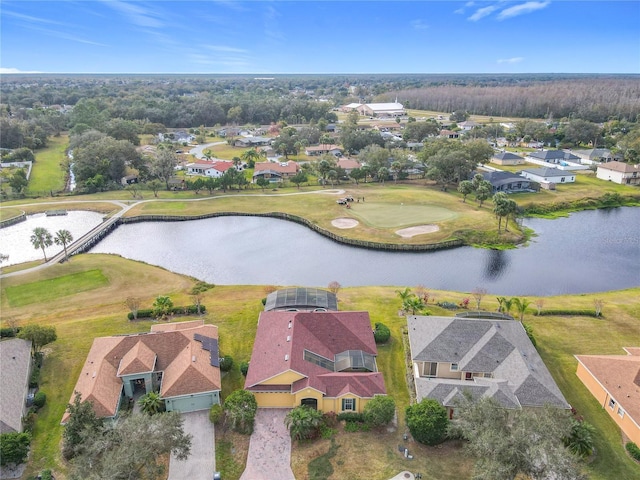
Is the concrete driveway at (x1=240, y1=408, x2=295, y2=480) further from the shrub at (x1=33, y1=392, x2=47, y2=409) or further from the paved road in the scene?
the paved road

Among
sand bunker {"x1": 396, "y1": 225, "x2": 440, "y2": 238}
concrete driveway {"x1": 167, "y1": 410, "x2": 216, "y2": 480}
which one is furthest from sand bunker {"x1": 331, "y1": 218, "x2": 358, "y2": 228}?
concrete driveway {"x1": 167, "y1": 410, "x2": 216, "y2": 480}

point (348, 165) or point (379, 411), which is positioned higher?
point (348, 165)

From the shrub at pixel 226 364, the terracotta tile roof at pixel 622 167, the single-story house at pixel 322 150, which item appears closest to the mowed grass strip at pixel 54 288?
the shrub at pixel 226 364

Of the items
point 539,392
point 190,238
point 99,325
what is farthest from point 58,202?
point 539,392

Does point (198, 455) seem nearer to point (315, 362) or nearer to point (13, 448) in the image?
point (315, 362)

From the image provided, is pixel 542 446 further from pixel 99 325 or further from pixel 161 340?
pixel 99 325

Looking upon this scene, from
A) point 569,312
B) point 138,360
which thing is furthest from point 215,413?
point 569,312

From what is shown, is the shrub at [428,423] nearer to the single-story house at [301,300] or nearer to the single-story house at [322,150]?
the single-story house at [301,300]
